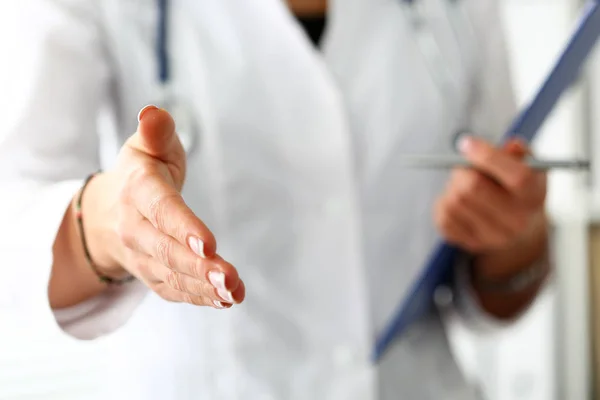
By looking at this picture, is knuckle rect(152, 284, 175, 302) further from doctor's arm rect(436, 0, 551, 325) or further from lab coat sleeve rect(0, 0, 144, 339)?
doctor's arm rect(436, 0, 551, 325)

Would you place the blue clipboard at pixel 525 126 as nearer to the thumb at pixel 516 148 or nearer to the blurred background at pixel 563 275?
the thumb at pixel 516 148

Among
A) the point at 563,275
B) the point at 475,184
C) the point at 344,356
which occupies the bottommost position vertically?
the point at 563,275

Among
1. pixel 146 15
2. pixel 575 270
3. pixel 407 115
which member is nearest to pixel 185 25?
pixel 146 15

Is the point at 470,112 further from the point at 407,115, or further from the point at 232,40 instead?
the point at 232,40

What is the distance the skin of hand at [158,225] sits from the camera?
0.49 feet

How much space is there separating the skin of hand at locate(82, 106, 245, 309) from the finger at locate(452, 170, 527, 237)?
0.74 ft

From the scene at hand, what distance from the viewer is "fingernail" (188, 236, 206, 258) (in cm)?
15

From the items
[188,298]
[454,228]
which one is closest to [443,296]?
[454,228]

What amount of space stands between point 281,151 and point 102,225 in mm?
220

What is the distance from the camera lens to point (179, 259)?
157 mm

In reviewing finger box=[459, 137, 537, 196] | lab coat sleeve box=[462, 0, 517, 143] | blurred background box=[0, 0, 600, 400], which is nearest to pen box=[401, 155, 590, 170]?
finger box=[459, 137, 537, 196]

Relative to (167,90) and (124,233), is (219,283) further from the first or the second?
(167,90)

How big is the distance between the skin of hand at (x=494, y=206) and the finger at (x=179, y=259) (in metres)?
0.20

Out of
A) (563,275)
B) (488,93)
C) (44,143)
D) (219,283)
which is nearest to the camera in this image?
(219,283)
